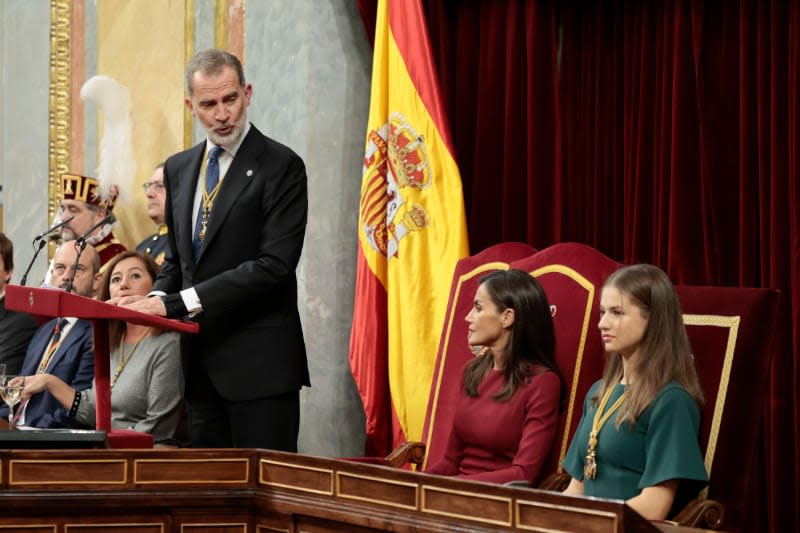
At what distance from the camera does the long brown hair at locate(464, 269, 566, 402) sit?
3.51m

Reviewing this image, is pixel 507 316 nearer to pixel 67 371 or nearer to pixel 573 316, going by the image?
pixel 573 316

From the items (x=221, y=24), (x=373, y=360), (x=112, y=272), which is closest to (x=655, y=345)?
(x=373, y=360)

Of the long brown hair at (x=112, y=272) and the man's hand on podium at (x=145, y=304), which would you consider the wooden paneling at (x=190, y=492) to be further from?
the long brown hair at (x=112, y=272)

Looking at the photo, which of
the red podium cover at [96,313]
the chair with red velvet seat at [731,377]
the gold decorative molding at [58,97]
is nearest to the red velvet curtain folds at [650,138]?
the chair with red velvet seat at [731,377]

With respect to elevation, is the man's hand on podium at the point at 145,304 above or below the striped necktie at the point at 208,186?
below

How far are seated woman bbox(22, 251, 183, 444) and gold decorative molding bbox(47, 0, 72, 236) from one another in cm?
286

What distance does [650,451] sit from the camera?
9.60 ft

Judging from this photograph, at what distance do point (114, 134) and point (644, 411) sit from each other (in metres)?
4.49

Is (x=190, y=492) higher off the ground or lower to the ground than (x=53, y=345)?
lower

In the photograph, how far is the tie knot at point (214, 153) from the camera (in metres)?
3.74

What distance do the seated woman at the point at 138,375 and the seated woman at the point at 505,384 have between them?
125 centimetres

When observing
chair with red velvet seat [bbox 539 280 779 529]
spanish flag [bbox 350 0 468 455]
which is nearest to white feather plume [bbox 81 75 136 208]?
spanish flag [bbox 350 0 468 455]

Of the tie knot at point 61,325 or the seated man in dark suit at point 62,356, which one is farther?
the tie knot at point 61,325

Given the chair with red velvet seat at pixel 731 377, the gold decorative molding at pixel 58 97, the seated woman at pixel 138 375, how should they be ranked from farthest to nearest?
1. the gold decorative molding at pixel 58 97
2. the seated woman at pixel 138 375
3. the chair with red velvet seat at pixel 731 377
